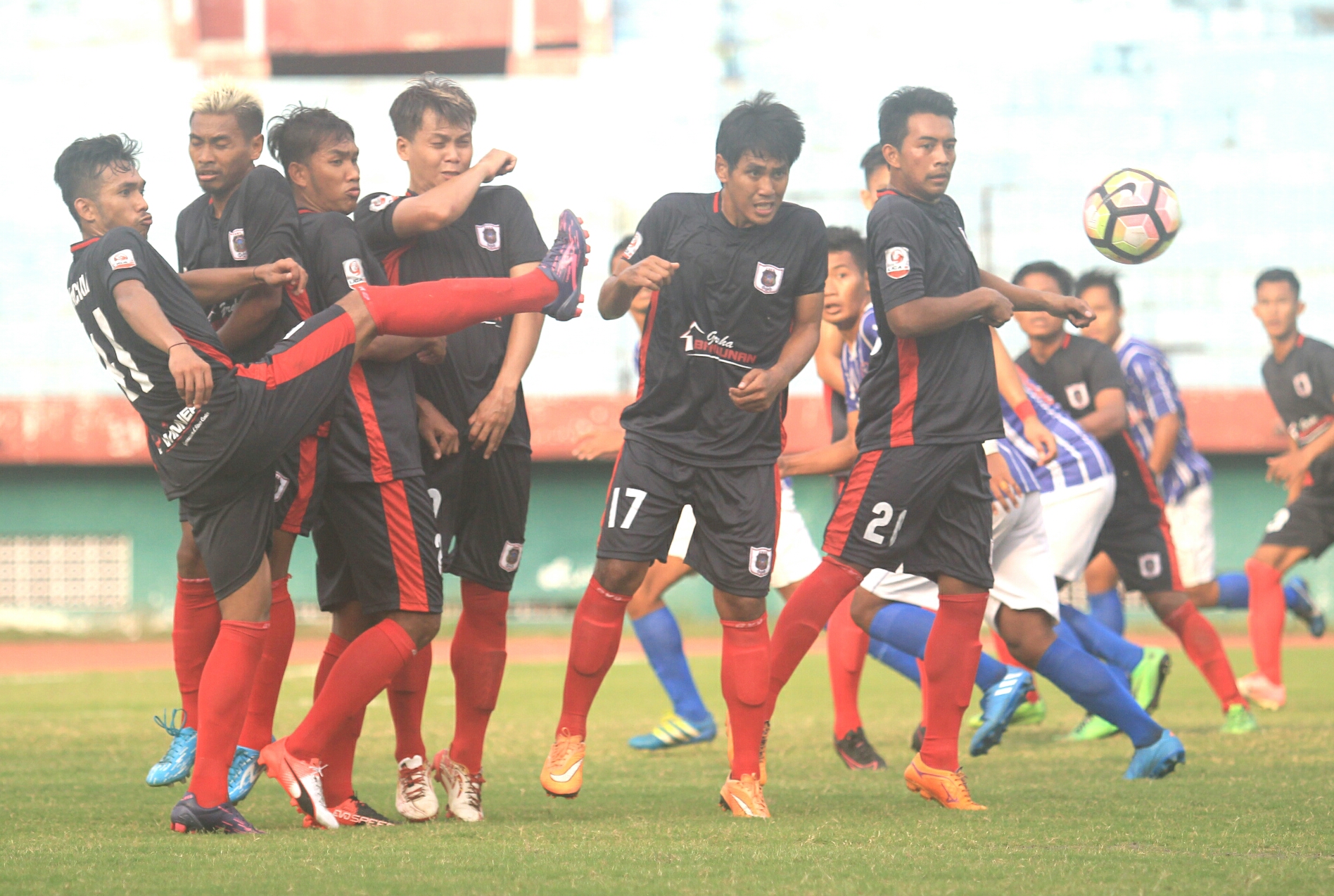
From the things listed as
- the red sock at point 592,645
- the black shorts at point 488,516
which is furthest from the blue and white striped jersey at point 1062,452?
the black shorts at point 488,516

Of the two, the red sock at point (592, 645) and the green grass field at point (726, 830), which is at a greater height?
the red sock at point (592, 645)

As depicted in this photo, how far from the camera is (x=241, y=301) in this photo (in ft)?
15.1

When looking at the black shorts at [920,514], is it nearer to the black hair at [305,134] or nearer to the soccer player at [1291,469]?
the black hair at [305,134]

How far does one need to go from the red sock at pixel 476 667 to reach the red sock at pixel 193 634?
33.3 inches

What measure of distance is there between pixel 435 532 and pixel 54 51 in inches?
864

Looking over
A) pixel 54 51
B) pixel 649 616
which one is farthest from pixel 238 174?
pixel 54 51

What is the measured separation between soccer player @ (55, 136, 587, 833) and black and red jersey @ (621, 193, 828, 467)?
596 mm

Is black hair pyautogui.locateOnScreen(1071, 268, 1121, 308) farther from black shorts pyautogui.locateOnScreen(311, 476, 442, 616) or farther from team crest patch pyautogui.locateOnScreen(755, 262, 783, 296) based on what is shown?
black shorts pyautogui.locateOnScreen(311, 476, 442, 616)

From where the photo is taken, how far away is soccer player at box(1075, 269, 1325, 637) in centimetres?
880

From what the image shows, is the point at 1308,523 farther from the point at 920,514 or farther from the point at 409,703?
the point at 409,703

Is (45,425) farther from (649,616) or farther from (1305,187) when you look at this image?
(1305,187)

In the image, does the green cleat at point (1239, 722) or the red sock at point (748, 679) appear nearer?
the red sock at point (748, 679)

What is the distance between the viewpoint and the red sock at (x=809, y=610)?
16.0ft

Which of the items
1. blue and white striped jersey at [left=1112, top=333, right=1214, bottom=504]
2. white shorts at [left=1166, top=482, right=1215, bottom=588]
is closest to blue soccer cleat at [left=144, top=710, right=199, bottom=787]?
blue and white striped jersey at [left=1112, top=333, right=1214, bottom=504]
